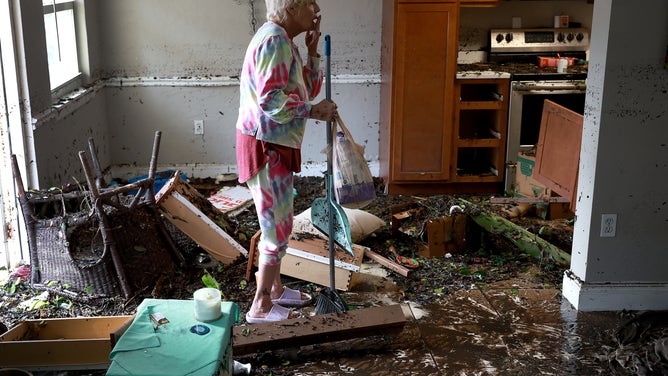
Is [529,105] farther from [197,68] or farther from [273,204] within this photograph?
[273,204]

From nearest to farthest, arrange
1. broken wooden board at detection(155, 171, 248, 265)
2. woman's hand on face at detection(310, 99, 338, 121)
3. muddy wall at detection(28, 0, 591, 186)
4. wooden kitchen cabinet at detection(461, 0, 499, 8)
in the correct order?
woman's hand on face at detection(310, 99, 338, 121)
broken wooden board at detection(155, 171, 248, 265)
wooden kitchen cabinet at detection(461, 0, 499, 8)
muddy wall at detection(28, 0, 591, 186)

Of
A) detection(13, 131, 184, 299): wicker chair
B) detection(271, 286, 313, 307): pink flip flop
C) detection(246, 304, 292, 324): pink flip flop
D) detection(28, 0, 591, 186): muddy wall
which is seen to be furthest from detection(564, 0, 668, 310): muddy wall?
detection(28, 0, 591, 186): muddy wall

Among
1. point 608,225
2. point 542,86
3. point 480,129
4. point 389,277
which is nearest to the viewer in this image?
point 608,225

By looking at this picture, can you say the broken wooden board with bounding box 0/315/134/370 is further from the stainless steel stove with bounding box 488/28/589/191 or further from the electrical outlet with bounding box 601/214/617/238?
the stainless steel stove with bounding box 488/28/589/191

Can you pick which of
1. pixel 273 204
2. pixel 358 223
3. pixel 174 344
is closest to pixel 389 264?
pixel 358 223

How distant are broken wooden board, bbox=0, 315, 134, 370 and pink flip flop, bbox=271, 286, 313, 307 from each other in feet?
2.91

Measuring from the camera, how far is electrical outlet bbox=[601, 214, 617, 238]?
360 cm

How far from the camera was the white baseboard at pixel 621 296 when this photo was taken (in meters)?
3.71

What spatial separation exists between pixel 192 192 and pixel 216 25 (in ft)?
6.34

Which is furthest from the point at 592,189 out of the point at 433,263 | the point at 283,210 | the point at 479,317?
the point at 283,210

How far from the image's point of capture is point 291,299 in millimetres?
3740

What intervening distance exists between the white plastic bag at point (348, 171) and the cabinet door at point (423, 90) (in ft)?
6.81

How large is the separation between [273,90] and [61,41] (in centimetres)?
267

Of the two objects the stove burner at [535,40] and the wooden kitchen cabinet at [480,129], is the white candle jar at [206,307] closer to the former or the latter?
the wooden kitchen cabinet at [480,129]
